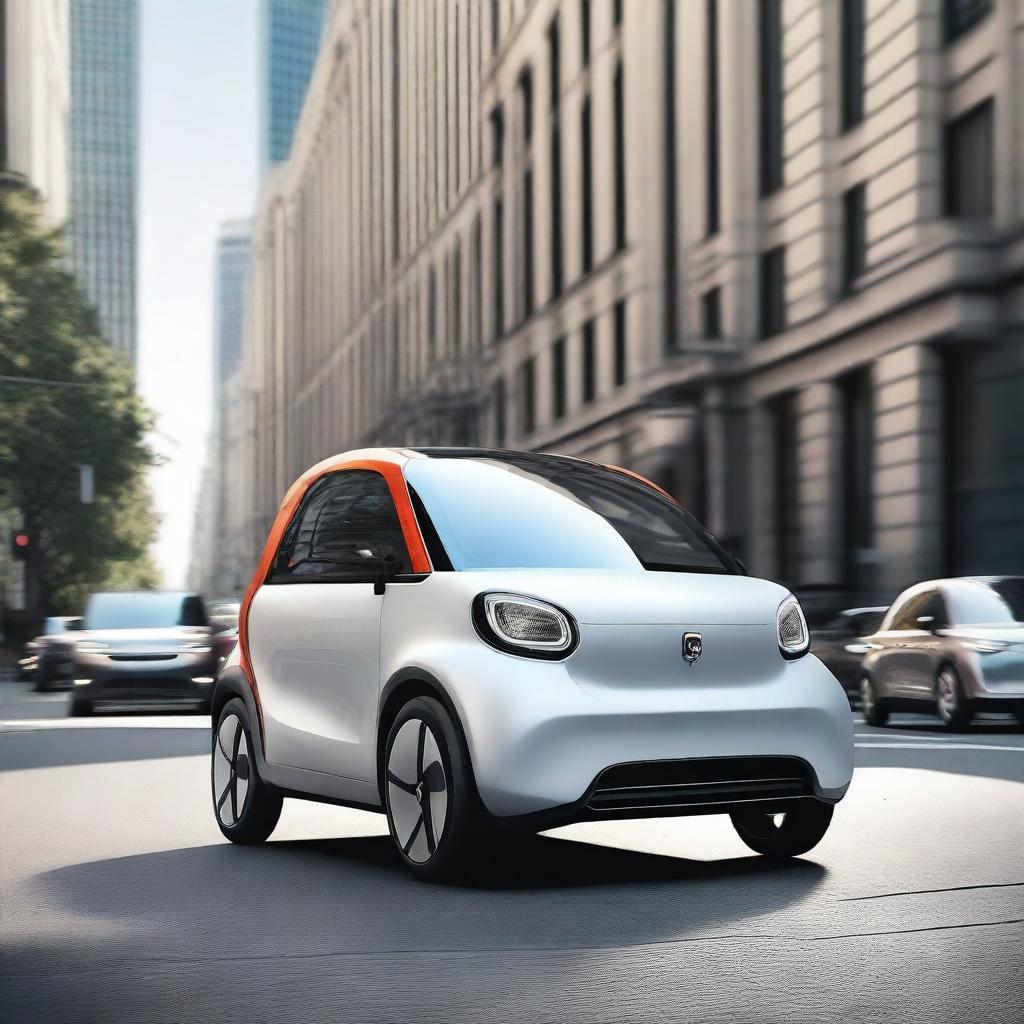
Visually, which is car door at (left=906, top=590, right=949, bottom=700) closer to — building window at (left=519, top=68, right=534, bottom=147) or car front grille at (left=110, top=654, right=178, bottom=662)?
car front grille at (left=110, top=654, right=178, bottom=662)

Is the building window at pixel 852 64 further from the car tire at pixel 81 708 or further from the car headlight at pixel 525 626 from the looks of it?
the car headlight at pixel 525 626

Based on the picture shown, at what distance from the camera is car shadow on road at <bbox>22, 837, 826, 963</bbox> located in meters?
5.92

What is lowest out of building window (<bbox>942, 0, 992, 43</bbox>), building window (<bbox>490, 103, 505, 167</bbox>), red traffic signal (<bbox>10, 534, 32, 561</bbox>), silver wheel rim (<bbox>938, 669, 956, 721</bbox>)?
silver wheel rim (<bbox>938, 669, 956, 721</bbox>)

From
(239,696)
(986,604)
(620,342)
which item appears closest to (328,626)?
(239,696)

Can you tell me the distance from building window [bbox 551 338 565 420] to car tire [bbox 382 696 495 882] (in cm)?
4461

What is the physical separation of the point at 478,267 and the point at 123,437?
655 inches

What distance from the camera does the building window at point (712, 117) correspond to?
40.4 m

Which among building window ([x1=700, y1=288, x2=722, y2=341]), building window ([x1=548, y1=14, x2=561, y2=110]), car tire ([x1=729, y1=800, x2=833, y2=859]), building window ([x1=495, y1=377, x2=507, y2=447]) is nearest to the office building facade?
building window ([x1=495, y1=377, x2=507, y2=447])

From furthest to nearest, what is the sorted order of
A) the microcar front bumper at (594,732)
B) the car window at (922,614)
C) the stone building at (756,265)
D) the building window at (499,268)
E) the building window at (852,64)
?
the building window at (499,268) < the building window at (852,64) < the stone building at (756,265) < the car window at (922,614) < the microcar front bumper at (594,732)

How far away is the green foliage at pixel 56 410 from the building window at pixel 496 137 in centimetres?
1376

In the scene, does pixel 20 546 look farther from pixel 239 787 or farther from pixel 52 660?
pixel 239 787

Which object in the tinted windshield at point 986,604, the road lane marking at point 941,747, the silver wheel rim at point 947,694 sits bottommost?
the road lane marking at point 941,747

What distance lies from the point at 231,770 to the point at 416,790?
1810mm

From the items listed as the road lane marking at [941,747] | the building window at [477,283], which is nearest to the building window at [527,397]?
the building window at [477,283]
